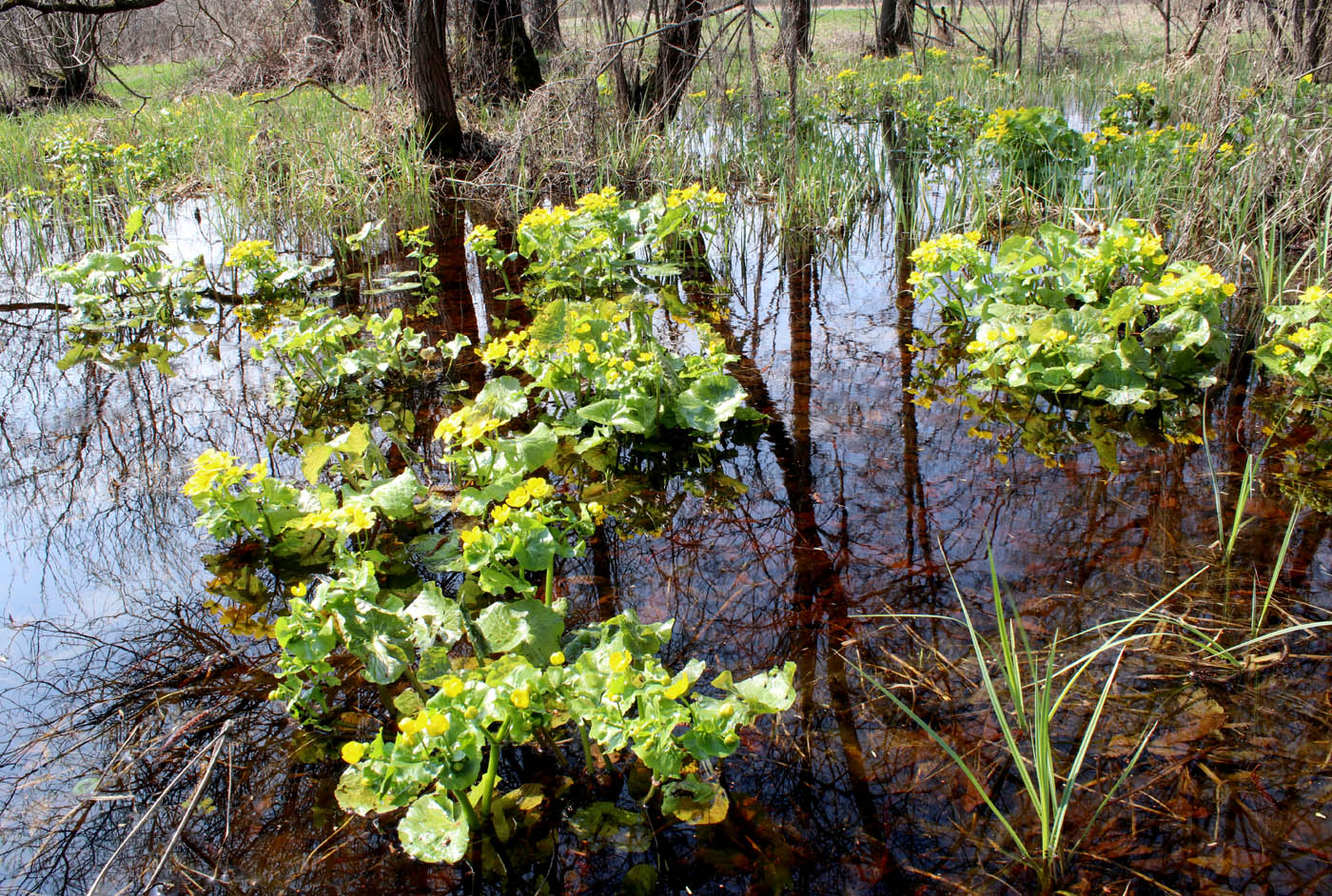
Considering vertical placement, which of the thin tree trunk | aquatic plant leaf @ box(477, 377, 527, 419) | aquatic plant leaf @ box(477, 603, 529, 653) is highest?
the thin tree trunk

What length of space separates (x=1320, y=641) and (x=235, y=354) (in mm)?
4294

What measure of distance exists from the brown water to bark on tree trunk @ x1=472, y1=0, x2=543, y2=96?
22.5 ft

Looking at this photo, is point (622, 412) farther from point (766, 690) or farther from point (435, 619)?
point (766, 690)

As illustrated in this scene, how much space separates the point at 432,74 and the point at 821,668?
6779mm

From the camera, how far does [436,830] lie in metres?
1.44

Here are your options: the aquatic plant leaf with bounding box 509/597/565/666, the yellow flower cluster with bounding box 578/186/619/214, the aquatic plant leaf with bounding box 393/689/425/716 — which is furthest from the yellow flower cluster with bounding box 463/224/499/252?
the aquatic plant leaf with bounding box 393/689/425/716

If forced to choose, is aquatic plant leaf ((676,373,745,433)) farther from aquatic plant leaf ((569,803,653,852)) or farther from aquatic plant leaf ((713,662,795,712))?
aquatic plant leaf ((569,803,653,852))

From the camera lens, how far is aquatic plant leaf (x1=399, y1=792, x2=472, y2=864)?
4.62ft

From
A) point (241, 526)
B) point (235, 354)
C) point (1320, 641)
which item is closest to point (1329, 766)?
point (1320, 641)

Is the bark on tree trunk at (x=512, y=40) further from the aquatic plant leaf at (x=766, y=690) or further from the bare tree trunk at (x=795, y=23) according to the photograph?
the aquatic plant leaf at (x=766, y=690)

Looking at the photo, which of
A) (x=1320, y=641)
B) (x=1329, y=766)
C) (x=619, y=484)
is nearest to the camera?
(x=1329, y=766)

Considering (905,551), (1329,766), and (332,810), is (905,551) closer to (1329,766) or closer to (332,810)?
(1329,766)

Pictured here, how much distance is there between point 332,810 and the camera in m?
1.69

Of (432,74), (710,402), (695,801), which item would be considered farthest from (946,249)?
(432,74)
